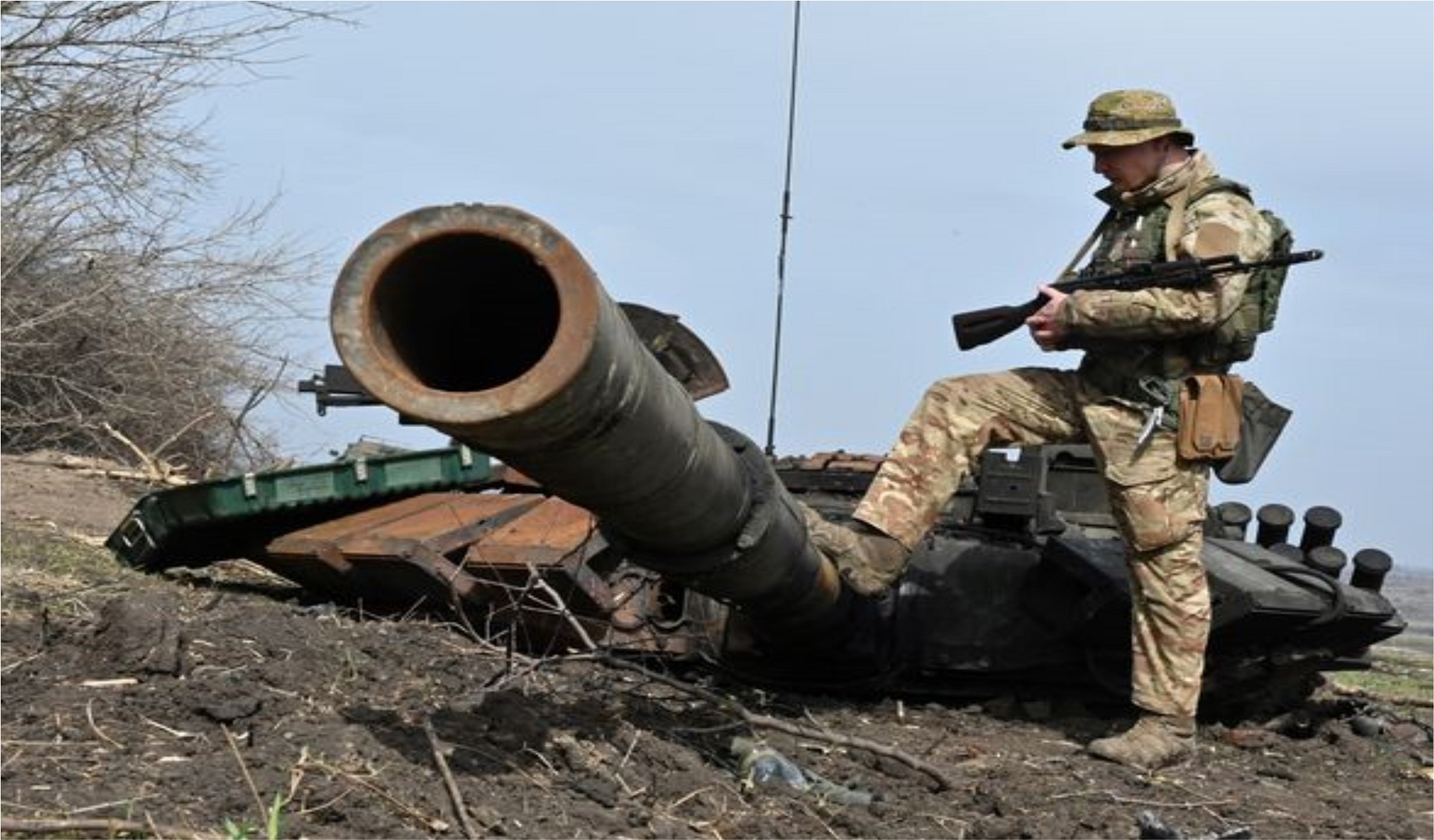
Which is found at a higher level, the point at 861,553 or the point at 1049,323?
the point at 1049,323

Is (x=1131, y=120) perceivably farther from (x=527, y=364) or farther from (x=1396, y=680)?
(x=1396, y=680)

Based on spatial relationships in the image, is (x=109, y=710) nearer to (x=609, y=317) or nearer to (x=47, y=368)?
(x=609, y=317)

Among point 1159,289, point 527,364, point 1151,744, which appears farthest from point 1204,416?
point 527,364

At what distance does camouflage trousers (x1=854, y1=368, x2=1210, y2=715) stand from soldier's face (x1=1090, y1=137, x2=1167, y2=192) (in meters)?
0.70

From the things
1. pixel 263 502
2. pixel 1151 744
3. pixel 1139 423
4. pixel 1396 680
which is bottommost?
pixel 1396 680

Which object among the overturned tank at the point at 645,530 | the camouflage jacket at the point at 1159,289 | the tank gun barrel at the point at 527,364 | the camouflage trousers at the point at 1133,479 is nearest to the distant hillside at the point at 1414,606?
the overturned tank at the point at 645,530

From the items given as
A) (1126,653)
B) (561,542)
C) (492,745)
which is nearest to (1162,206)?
(1126,653)

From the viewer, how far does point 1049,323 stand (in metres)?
6.53

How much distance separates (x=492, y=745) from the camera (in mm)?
5086

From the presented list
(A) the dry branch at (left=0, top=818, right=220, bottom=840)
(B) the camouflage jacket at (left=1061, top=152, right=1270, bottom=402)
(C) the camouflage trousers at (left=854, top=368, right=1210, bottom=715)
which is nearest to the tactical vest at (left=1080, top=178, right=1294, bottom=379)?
(B) the camouflage jacket at (left=1061, top=152, right=1270, bottom=402)

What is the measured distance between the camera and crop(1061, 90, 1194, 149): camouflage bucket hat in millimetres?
6625

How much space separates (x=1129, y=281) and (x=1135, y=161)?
46 cm

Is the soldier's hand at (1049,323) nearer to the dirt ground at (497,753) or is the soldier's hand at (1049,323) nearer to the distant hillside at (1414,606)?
the dirt ground at (497,753)

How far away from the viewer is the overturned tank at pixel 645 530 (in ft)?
13.6
